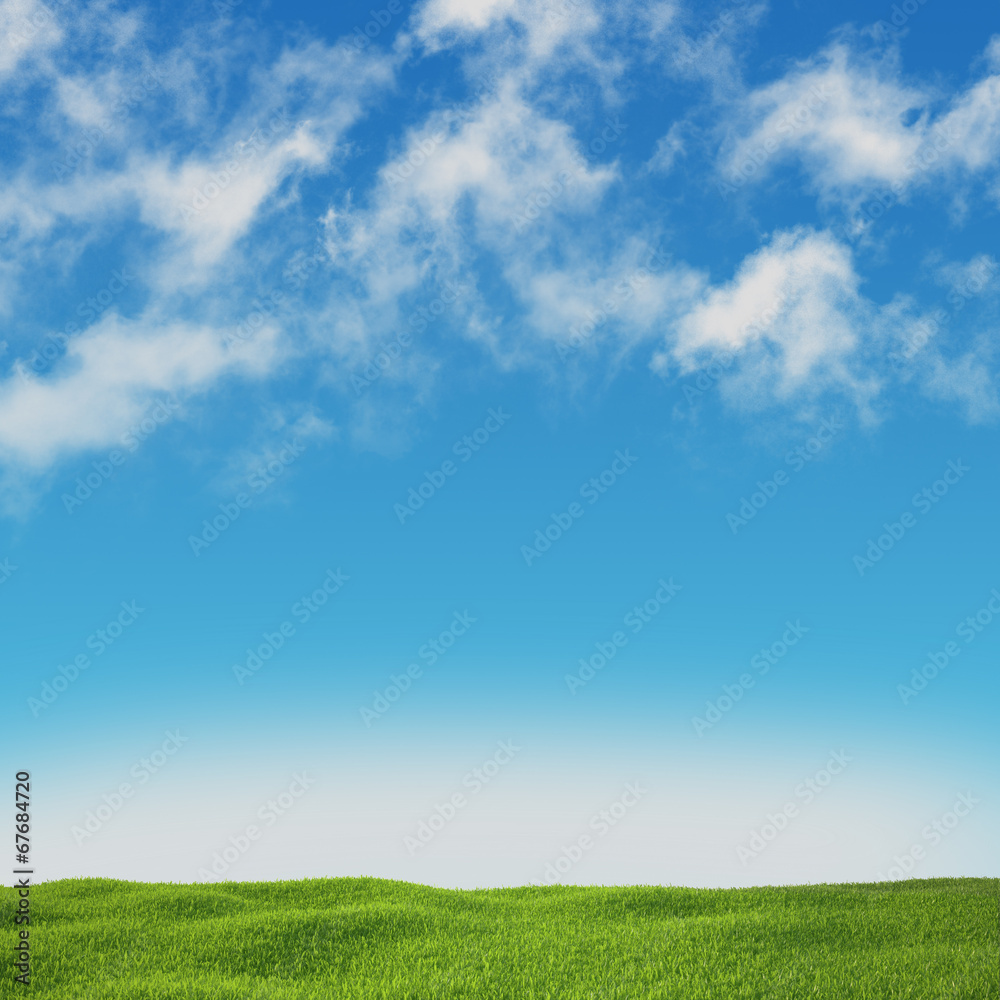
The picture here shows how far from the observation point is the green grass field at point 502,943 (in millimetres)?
Result: 12062

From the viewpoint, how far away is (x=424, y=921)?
1594 cm

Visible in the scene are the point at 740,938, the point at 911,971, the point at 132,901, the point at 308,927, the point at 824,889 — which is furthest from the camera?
the point at 824,889

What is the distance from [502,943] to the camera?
1448 cm

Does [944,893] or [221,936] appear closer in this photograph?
[221,936]

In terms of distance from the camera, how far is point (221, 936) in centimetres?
1498

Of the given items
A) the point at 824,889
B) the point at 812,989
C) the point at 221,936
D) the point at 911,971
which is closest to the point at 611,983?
the point at 812,989

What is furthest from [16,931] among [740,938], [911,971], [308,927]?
[911,971]

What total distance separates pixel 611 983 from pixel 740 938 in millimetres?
3397

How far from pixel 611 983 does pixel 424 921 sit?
5101 mm

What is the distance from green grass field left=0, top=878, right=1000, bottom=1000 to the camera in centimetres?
1206

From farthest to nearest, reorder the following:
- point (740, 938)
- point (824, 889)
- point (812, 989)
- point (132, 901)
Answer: point (824, 889)
point (132, 901)
point (740, 938)
point (812, 989)

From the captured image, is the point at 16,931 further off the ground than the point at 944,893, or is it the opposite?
the point at 16,931

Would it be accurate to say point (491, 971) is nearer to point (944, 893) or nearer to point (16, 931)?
point (16, 931)

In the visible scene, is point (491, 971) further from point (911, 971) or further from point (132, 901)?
point (132, 901)
